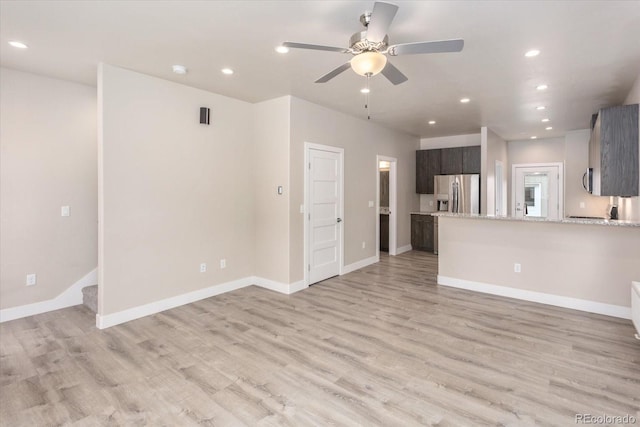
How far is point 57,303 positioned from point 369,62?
14.7ft

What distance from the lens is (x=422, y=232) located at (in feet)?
25.5

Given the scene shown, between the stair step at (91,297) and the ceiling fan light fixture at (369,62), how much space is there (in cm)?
386

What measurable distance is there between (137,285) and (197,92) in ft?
8.12

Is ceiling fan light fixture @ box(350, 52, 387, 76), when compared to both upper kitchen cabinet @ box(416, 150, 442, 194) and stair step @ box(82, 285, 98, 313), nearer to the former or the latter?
stair step @ box(82, 285, 98, 313)

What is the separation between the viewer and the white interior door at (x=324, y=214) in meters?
5.04

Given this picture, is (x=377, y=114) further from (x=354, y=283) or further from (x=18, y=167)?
(x=18, y=167)

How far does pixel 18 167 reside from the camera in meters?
3.70

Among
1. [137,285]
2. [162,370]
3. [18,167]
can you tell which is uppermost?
[18,167]

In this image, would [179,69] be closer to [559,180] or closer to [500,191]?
[500,191]

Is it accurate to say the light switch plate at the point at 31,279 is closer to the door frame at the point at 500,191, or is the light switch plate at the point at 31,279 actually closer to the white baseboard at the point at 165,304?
the white baseboard at the point at 165,304

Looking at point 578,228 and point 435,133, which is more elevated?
point 435,133

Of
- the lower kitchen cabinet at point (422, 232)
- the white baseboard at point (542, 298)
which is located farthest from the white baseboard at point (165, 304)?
the lower kitchen cabinet at point (422, 232)

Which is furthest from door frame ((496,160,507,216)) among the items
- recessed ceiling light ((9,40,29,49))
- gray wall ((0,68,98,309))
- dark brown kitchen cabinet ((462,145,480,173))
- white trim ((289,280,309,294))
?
recessed ceiling light ((9,40,29,49))

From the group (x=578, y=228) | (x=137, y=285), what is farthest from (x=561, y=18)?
(x=137, y=285)
